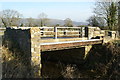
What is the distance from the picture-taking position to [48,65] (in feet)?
52.6

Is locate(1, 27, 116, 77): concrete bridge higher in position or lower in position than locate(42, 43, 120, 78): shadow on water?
higher

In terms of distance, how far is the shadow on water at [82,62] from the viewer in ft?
43.3

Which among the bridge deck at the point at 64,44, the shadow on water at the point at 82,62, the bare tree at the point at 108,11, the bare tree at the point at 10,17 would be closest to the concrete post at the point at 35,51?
the bridge deck at the point at 64,44

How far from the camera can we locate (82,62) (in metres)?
15.4

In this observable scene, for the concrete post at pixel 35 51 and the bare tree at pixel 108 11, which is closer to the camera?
the concrete post at pixel 35 51

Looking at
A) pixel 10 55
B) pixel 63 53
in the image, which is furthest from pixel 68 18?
pixel 10 55

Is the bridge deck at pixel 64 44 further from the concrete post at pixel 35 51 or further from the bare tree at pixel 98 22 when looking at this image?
the bare tree at pixel 98 22

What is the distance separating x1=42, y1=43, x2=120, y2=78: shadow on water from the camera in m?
13.2

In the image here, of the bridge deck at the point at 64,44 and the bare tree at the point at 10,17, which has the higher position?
the bare tree at the point at 10,17

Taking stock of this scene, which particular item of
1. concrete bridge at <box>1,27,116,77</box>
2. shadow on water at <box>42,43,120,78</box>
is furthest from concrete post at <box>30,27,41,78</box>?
shadow on water at <box>42,43,120,78</box>

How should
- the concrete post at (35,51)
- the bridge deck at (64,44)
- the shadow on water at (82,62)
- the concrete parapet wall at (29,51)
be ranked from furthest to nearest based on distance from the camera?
the shadow on water at (82,62), the bridge deck at (64,44), the concrete post at (35,51), the concrete parapet wall at (29,51)

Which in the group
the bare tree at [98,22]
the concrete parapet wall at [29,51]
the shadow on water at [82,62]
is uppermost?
the bare tree at [98,22]

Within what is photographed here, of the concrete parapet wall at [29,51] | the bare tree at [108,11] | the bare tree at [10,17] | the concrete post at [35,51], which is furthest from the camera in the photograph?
the bare tree at [10,17]

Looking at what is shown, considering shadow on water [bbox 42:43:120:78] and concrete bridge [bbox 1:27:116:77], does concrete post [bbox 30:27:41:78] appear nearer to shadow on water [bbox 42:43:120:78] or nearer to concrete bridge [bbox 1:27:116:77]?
concrete bridge [bbox 1:27:116:77]
